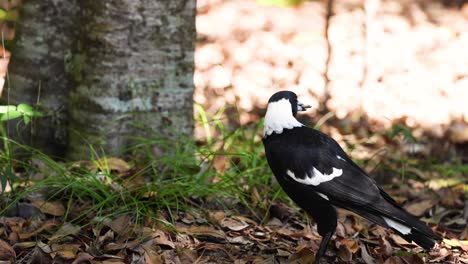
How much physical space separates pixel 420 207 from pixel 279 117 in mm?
1522

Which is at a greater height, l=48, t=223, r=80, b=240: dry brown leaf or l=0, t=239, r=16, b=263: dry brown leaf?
l=48, t=223, r=80, b=240: dry brown leaf

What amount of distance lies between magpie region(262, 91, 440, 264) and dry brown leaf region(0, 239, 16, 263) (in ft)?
4.34

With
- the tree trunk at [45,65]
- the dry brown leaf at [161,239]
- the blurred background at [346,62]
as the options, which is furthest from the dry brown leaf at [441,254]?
the tree trunk at [45,65]

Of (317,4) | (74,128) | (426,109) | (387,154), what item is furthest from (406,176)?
(317,4)

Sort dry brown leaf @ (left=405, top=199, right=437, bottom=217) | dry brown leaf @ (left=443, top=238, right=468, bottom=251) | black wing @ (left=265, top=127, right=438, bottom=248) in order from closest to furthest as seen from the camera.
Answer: black wing @ (left=265, top=127, right=438, bottom=248)
dry brown leaf @ (left=443, top=238, right=468, bottom=251)
dry brown leaf @ (left=405, top=199, right=437, bottom=217)

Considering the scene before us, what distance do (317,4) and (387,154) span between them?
354 cm

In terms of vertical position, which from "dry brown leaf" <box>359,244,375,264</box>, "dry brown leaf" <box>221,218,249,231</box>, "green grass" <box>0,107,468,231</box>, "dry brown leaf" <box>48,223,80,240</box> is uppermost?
"green grass" <box>0,107,468,231</box>

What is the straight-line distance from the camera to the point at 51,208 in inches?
162

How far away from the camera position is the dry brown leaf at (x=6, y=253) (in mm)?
3627

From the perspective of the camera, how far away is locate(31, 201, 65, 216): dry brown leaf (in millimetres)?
4098

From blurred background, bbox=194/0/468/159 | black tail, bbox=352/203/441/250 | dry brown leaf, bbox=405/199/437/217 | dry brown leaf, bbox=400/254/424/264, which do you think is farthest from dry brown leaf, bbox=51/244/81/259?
blurred background, bbox=194/0/468/159

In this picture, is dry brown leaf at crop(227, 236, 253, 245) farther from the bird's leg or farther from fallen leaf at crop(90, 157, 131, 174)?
fallen leaf at crop(90, 157, 131, 174)

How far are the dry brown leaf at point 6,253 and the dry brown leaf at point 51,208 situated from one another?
1.46 feet

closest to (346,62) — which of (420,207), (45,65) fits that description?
(420,207)
